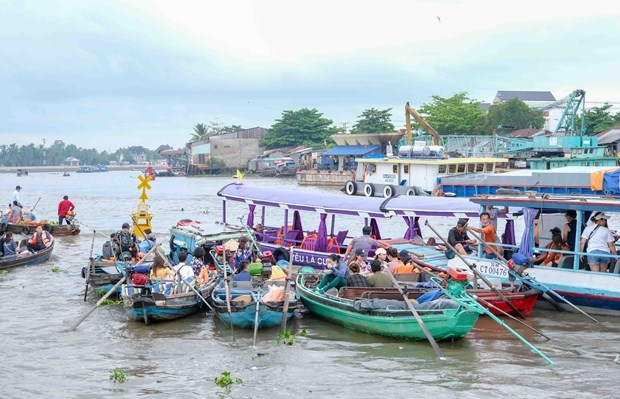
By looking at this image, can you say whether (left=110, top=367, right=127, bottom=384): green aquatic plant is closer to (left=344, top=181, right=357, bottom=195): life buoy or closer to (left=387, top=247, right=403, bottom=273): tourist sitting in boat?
(left=387, top=247, right=403, bottom=273): tourist sitting in boat

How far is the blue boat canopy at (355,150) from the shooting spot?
6278 centimetres

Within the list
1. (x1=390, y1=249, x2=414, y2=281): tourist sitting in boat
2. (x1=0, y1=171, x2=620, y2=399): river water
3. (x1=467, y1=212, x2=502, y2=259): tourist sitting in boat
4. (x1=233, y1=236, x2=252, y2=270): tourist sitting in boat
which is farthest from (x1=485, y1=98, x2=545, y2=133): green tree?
(x1=390, y1=249, x2=414, y2=281): tourist sitting in boat

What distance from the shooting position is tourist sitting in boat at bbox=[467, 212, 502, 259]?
16.2 m

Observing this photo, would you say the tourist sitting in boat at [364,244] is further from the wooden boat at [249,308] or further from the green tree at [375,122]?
the green tree at [375,122]

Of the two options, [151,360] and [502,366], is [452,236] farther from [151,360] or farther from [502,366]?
[151,360]

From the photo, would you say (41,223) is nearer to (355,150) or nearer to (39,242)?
(39,242)

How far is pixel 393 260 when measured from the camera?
15289 millimetres

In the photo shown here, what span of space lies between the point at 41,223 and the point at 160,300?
1558cm

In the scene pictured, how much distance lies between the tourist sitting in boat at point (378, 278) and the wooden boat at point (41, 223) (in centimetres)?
1781

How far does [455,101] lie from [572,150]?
21.8 meters

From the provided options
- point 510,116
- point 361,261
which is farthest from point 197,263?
point 510,116

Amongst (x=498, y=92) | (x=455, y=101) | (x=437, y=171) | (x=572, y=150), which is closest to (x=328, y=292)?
(x=437, y=171)

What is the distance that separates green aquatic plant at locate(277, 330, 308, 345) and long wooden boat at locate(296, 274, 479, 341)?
2.26 feet

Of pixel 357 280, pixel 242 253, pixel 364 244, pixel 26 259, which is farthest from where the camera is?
pixel 26 259
